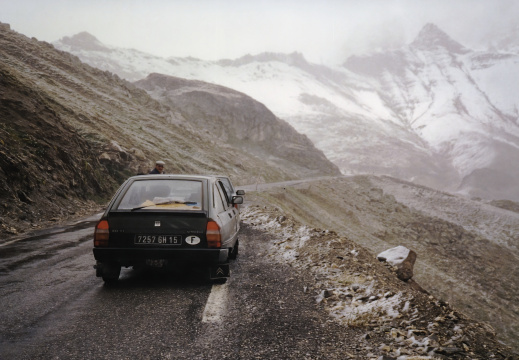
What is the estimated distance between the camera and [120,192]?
230 inches

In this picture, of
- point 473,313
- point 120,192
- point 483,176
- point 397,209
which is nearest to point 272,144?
point 397,209

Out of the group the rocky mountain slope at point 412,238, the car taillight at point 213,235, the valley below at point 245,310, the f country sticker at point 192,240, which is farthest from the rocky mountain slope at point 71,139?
the rocky mountain slope at point 412,238

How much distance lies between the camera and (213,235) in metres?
5.44

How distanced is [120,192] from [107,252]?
3.22 ft

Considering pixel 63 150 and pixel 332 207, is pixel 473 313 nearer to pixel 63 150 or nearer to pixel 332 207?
pixel 332 207

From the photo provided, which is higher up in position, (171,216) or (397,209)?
(171,216)

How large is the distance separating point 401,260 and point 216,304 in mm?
5385

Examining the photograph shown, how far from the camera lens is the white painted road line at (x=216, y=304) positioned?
4723 millimetres

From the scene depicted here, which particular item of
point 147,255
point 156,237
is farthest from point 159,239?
point 147,255

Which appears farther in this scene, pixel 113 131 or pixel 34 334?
pixel 113 131

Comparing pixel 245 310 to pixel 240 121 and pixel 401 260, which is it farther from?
pixel 240 121

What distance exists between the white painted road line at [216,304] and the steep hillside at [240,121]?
76674mm

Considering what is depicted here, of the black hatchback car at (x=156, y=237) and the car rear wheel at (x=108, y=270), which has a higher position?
the black hatchback car at (x=156, y=237)

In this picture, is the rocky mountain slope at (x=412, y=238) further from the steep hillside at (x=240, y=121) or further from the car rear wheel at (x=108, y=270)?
the steep hillside at (x=240, y=121)
